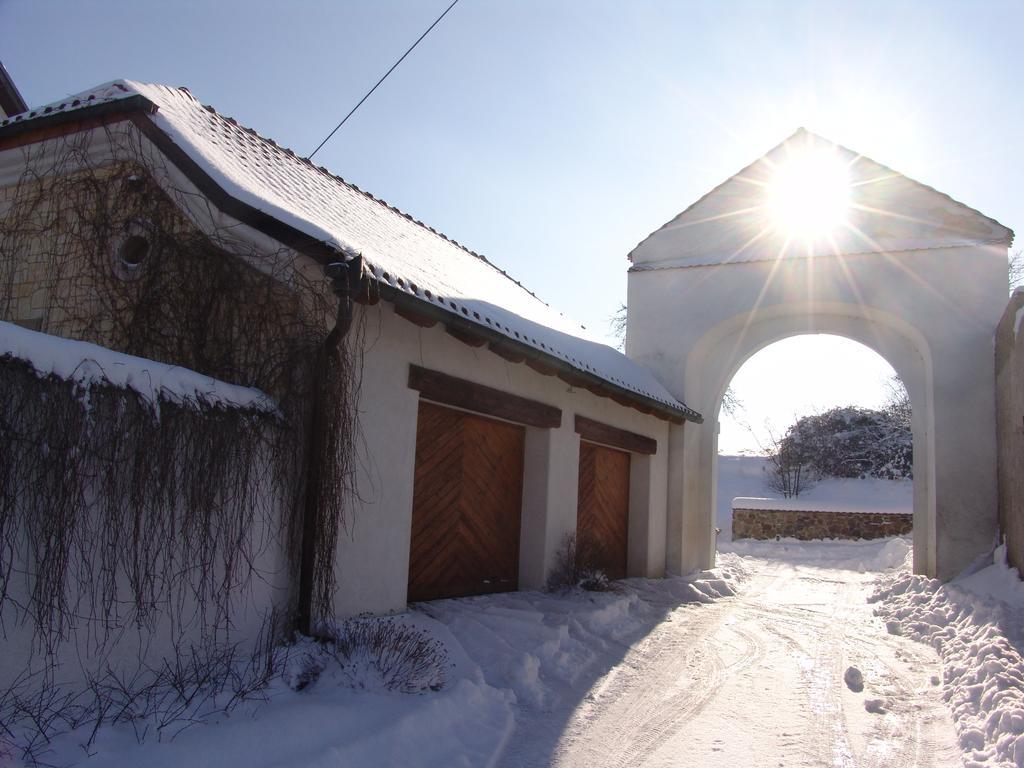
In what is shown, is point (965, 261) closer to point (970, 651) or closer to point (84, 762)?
point (970, 651)

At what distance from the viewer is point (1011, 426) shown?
9.23 metres

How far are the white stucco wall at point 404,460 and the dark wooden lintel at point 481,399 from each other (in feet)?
0.24

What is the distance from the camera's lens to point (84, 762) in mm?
3189

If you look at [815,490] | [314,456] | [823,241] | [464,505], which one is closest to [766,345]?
[823,241]

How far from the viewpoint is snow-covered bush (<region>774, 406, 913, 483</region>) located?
29.2 metres

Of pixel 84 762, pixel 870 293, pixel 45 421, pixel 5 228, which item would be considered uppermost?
pixel 870 293

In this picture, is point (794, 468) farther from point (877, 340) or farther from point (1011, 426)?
point (1011, 426)

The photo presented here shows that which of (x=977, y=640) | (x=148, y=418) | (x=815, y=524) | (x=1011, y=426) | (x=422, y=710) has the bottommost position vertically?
(x=422, y=710)

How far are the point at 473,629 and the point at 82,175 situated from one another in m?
4.78

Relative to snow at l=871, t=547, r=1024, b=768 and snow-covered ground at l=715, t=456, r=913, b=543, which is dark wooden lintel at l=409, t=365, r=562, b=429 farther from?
snow-covered ground at l=715, t=456, r=913, b=543

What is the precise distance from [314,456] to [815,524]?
56.6 ft

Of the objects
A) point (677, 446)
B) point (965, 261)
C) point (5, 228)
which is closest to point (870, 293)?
point (965, 261)

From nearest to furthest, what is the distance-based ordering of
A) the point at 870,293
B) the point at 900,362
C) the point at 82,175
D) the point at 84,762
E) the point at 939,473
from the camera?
1. the point at 84,762
2. the point at 82,175
3. the point at 939,473
4. the point at 870,293
5. the point at 900,362

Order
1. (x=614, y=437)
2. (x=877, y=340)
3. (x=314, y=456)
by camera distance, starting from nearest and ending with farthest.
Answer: (x=314, y=456) → (x=614, y=437) → (x=877, y=340)
